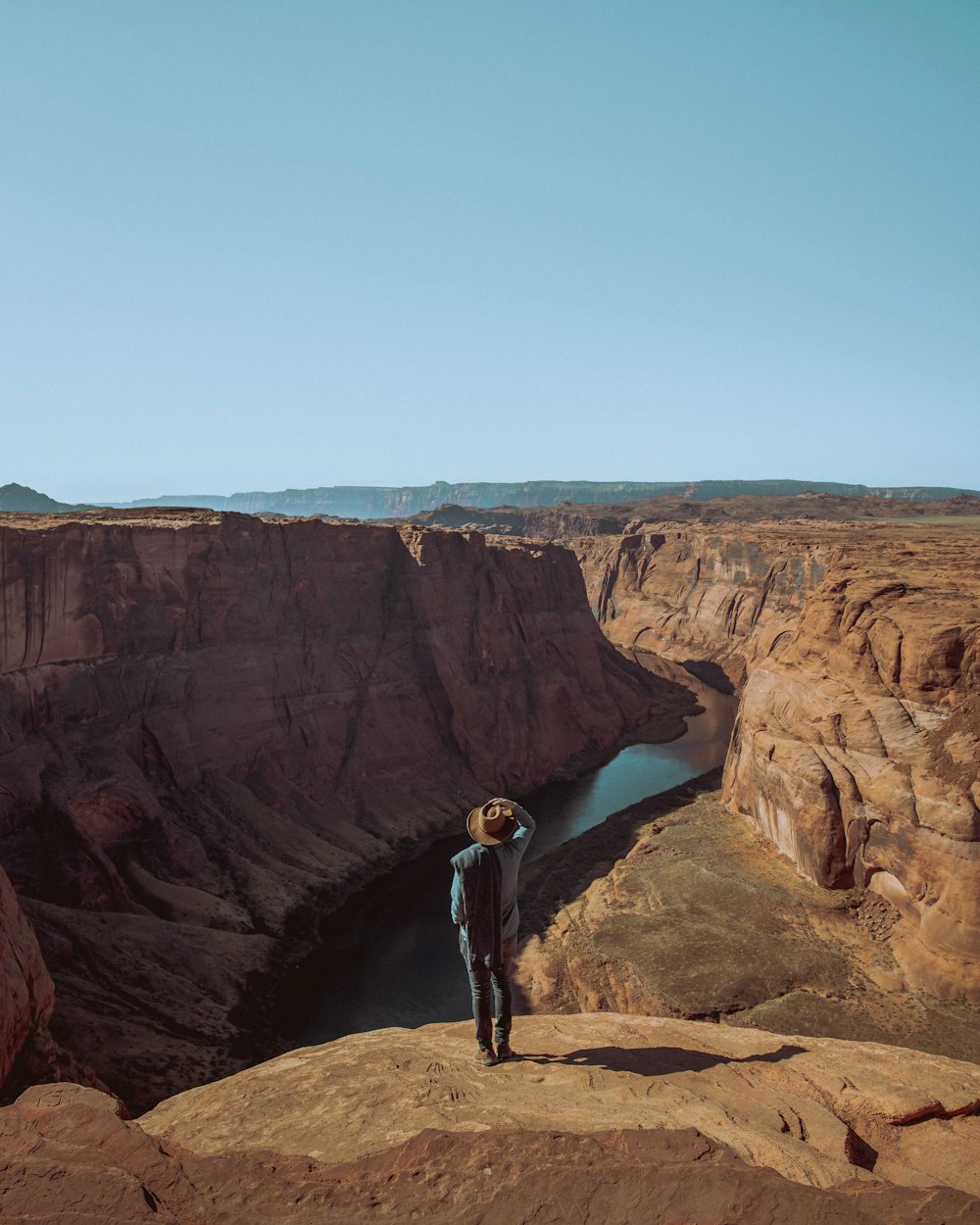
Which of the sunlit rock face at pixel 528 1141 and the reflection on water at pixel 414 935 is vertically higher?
the sunlit rock face at pixel 528 1141

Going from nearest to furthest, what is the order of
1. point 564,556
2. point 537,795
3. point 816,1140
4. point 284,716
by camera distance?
point 816,1140 < point 284,716 < point 537,795 < point 564,556

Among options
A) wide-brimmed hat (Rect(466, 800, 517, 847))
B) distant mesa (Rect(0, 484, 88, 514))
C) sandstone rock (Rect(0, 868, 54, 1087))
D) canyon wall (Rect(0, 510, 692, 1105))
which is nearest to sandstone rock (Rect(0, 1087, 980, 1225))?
wide-brimmed hat (Rect(466, 800, 517, 847))

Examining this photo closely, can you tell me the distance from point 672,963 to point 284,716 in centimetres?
2792

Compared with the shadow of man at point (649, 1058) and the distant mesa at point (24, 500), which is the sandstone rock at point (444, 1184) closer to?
the shadow of man at point (649, 1058)

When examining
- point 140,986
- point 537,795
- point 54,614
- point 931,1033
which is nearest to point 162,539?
point 54,614

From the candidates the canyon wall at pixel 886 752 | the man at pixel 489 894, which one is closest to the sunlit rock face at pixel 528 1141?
the man at pixel 489 894

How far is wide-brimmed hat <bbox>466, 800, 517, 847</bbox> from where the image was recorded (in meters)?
10.2

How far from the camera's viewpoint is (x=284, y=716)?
47500 mm

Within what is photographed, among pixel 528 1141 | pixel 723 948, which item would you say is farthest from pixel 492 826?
pixel 723 948

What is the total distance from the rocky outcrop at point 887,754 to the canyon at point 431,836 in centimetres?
13

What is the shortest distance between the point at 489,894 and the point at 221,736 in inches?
1447

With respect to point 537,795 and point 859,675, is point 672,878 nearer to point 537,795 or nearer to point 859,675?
point 859,675

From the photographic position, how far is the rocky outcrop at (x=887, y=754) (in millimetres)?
24609

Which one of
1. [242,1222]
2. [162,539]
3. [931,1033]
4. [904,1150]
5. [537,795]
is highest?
[162,539]
